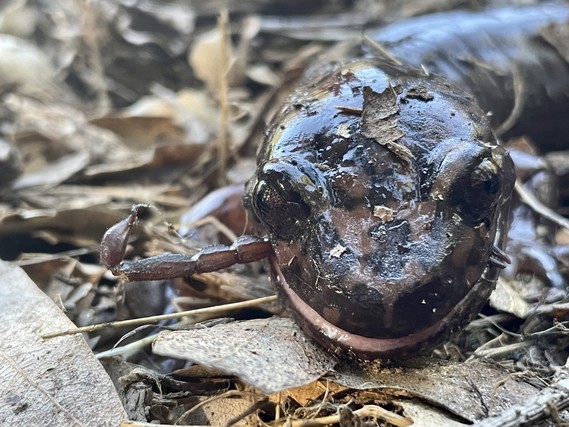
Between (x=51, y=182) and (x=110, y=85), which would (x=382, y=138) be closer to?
(x=51, y=182)

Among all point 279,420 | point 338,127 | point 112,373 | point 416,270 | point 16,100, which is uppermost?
point 338,127

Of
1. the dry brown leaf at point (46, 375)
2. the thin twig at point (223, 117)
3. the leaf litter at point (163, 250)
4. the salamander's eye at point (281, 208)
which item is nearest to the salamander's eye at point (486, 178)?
the leaf litter at point (163, 250)

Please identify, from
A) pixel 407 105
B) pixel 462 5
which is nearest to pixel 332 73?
pixel 407 105

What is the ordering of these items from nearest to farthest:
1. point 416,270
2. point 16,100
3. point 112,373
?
point 416,270 → point 112,373 → point 16,100

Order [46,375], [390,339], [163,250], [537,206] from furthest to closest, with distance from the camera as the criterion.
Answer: [537,206] → [163,250] → [46,375] → [390,339]

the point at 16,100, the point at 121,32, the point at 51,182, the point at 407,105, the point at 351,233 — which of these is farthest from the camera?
the point at 121,32

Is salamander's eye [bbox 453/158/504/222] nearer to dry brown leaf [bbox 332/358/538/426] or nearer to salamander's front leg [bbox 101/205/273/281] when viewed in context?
dry brown leaf [bbox 332/358/538/426]

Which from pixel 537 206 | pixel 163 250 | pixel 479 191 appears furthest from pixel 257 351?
pixel 537 206

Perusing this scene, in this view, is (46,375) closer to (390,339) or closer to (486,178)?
(390,339)
